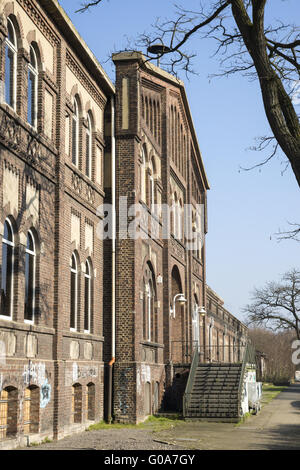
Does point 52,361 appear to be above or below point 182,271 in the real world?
below

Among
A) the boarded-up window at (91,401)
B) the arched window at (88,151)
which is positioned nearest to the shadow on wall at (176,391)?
the boarded-up window at (91,401)

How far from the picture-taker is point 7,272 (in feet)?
47.6

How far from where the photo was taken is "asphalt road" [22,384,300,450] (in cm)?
1562

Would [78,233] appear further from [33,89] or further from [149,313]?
[149,313]

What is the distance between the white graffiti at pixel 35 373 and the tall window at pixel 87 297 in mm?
4107

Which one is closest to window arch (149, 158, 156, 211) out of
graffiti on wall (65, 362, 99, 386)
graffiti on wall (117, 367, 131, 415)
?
graffiti on wall (117, 367, 131, 415)

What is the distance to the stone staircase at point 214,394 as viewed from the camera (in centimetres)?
2361

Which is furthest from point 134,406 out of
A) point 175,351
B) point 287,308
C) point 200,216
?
point 287,308

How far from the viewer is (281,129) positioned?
8.39 m

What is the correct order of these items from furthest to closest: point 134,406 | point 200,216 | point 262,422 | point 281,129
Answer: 1. point 200,216
2. point 262,422
3. point 134,406
4. point 281,129

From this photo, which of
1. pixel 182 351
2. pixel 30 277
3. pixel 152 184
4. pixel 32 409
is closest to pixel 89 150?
Answer: pixel 152 184

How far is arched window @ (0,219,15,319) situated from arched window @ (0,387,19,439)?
1.64 metres

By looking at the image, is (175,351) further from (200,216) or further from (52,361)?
(52,361)

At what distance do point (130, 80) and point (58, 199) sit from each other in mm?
7358
